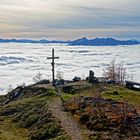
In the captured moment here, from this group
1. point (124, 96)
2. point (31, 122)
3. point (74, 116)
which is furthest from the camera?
point (124, 96)

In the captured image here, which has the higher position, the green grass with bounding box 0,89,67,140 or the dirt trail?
the dirt trail

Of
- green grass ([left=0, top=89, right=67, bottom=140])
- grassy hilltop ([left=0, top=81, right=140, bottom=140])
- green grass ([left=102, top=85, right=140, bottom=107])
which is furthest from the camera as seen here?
green grass ([left=102, top=85, right=140, bottom=107])

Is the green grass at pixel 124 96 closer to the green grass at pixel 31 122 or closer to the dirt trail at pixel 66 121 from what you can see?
the dirt trail at pixel 66 121

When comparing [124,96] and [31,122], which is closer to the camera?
[31,122]

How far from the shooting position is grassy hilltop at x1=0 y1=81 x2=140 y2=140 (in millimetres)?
34031

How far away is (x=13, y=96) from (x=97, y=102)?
27.9m

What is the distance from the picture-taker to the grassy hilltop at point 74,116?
3403cm

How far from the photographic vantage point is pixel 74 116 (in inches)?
1580

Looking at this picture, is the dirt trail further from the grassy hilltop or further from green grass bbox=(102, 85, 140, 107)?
green grass bbox=(102, 85, 140, 107)

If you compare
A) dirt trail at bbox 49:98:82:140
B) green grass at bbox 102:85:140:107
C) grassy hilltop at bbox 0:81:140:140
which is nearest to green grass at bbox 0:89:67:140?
grassy hilltop at bbox 0:81:140:140

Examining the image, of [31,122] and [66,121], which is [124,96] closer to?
[31,122]

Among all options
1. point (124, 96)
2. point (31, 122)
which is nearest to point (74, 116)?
point (31, 122)

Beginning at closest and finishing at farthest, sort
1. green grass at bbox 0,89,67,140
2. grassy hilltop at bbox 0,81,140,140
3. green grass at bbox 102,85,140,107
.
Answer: grassy hilltop at bbox 0,81,140,140
green grass at bbox 0,89,67,140
green grass at bbox 102,85,140,107

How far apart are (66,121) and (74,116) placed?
5.70 feet
